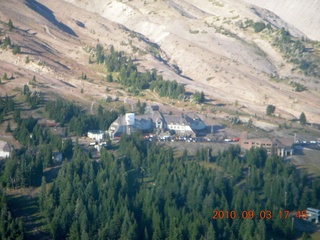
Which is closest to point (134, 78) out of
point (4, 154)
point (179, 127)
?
point (179, 127)

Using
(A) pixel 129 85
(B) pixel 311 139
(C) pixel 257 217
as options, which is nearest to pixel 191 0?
(A) pixel 129 85

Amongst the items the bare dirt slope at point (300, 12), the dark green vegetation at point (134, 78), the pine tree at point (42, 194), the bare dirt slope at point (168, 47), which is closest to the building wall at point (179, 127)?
the bare dirt slope at point (168, 47)

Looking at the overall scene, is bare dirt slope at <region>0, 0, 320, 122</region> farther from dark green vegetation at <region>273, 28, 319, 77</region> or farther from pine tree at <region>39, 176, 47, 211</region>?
pine tree at <region>39, 176, 47, 211</region>

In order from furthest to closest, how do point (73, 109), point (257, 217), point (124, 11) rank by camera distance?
point (124, 11) < point (73, 109) < point (257, 217)

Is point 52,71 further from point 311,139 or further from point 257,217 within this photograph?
point 257,217

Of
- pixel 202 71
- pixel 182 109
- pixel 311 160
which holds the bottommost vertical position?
pixel 311 160
